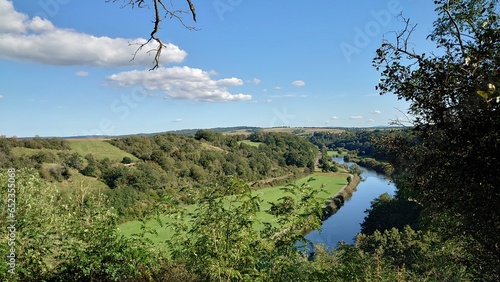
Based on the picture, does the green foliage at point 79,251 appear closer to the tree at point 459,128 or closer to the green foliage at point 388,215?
the tree at point 459,128

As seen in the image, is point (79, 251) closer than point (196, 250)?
No

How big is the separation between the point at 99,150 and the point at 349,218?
4819cm

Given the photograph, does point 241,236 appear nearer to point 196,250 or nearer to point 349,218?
point 196,250

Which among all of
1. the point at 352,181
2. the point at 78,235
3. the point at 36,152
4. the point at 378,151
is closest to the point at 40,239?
the point at 78,235

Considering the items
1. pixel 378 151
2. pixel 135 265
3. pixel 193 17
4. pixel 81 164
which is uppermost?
pixel 193 17

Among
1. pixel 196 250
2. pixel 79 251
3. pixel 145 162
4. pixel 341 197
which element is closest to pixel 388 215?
pixel 341 197

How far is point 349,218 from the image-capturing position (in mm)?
52031

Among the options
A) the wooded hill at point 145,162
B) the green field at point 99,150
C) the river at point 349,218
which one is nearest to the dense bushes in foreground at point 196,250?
the wooded hill at point 145,162

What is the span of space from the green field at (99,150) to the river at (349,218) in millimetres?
40362

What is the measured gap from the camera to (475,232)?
14.7ft

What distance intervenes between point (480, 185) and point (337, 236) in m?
42.7

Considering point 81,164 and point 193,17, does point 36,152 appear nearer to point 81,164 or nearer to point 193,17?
point 81,164

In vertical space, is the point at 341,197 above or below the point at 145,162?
below

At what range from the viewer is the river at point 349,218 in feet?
139
